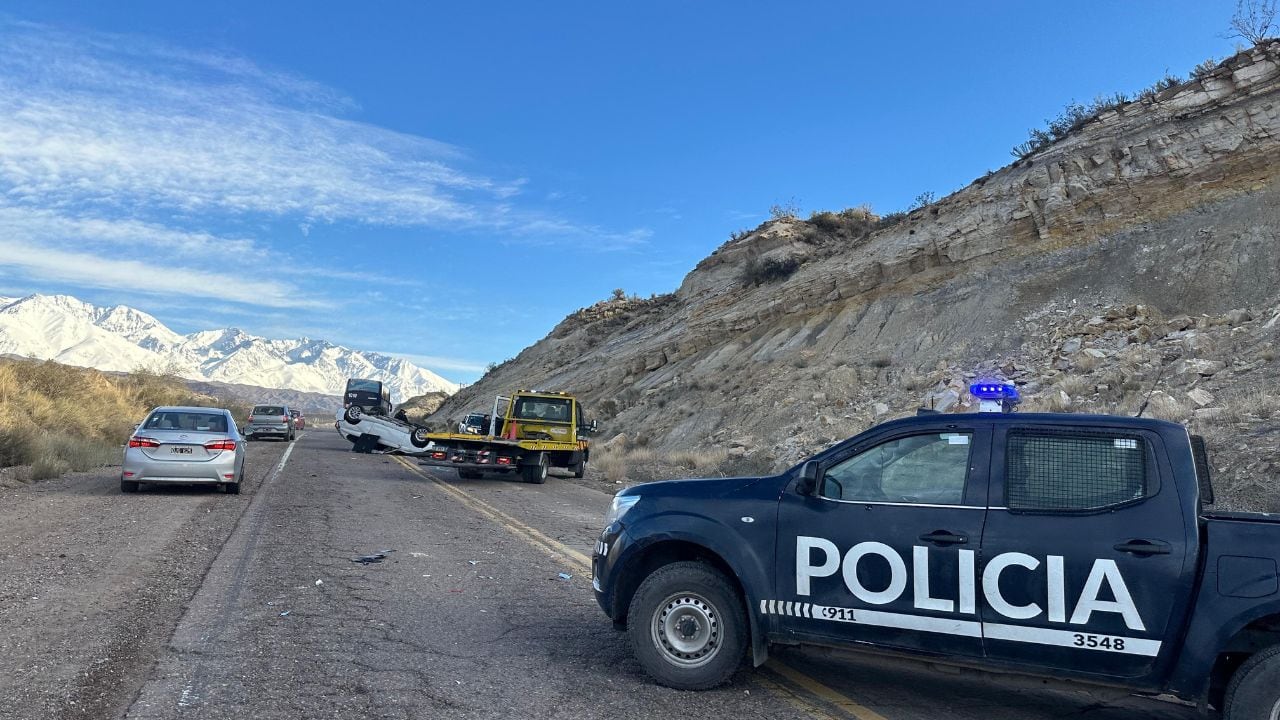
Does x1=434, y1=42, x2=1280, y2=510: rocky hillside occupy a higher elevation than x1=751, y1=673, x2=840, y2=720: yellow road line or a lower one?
higher

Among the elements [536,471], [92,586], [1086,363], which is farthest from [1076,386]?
[92,586]

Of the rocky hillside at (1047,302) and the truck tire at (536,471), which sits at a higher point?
the rocky hillside at (1047,302)

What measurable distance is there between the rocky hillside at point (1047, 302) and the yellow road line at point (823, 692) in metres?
12.2

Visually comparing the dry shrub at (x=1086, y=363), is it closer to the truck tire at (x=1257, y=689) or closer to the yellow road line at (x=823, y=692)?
the yellow road line at (x=823, y=692)

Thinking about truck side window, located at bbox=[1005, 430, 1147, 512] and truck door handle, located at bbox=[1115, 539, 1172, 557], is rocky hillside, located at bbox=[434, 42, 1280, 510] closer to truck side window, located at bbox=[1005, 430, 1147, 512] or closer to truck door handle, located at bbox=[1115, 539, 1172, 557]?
truck side window, located at bbox=[1005, 430, 1147, 512]

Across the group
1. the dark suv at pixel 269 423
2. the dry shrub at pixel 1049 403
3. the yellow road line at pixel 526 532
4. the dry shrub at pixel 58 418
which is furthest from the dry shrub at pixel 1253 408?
the dark suv at pixel 269 423

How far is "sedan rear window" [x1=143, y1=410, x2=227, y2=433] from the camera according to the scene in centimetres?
1448

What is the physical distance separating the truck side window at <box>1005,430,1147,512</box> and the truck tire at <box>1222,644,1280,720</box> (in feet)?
2.93

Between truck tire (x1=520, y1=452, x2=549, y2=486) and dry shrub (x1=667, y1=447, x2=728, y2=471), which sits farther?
dry shrub (x1=667, y1=447, x2=728, y2=471)

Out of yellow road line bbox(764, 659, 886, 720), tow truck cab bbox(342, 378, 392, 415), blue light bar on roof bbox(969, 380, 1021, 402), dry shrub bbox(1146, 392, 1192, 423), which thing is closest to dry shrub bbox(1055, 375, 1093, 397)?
dry shrub bbox(1146, 392, 1192, 423)

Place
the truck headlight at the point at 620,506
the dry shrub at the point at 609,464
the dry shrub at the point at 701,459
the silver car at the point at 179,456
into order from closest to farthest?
1. the truck headlight at the point at 620,506
2. the silver car at the point at 179,456
3. the dry shrub at the point at 609,464
4. the dry shrub at the point at 701,459

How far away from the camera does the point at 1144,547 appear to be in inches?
174

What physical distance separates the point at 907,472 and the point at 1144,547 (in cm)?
123

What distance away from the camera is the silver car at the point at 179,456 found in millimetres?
13891
